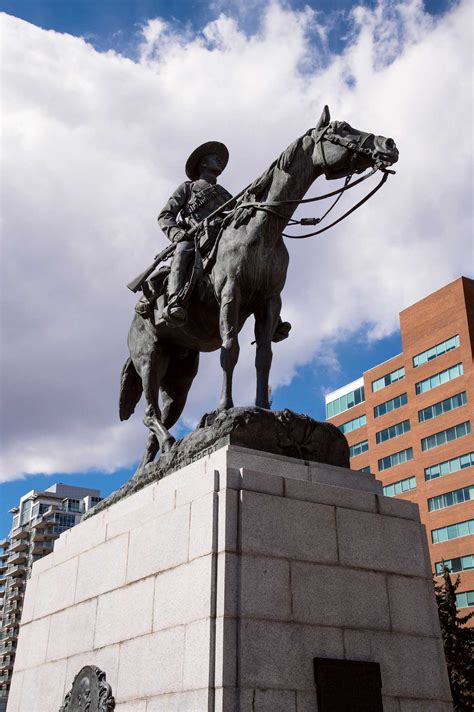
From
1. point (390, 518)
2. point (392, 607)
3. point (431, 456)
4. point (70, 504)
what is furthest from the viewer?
point (70, 504)

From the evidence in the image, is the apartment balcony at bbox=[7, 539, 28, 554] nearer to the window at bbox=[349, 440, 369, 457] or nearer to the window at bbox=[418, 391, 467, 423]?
the window at bbox=[349, 440, 369, 457]

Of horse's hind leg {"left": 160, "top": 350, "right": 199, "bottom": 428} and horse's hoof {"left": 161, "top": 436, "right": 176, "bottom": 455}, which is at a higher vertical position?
horse's hind leg {"left": 160, "top": 350, "right": 199, "bottom": 428}

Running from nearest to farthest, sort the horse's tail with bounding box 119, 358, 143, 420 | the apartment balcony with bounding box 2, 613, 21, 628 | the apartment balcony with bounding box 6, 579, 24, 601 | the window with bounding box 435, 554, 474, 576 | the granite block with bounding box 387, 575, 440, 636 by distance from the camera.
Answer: the granite block with bounding box 387, 575, 440, 636 → the horse's tail with bounding box 119, 358, 143, 420 → the window with bounding box 435, 554, 474, 576 → the apartment balcony with bounding box 2, 613, 21, 628 → the apartment balcony with bounding box 6, 579, 24, 601

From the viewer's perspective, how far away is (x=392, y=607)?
759 centimetres

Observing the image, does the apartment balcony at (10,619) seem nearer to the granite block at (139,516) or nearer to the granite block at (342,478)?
the granite block at (139,516)

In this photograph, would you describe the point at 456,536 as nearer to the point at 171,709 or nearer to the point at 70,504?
the point at 171,709

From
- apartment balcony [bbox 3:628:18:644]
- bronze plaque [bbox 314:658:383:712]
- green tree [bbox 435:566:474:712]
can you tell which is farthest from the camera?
apartment balcony [bbox 3:628:18:644]

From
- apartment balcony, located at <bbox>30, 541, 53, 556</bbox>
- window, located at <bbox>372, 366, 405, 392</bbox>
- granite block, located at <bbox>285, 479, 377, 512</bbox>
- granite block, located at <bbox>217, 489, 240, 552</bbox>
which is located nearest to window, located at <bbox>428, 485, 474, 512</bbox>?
window, located at <bbox>372, 366, 405, 392</bbox>

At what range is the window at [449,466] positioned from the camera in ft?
209

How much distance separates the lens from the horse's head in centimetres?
880

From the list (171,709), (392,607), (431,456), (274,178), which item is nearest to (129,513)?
(171,709)

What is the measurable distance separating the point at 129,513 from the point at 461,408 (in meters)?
60.6

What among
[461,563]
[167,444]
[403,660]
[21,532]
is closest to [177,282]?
[167,444]

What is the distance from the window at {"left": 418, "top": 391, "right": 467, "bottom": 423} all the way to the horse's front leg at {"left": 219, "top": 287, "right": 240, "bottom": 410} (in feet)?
196
